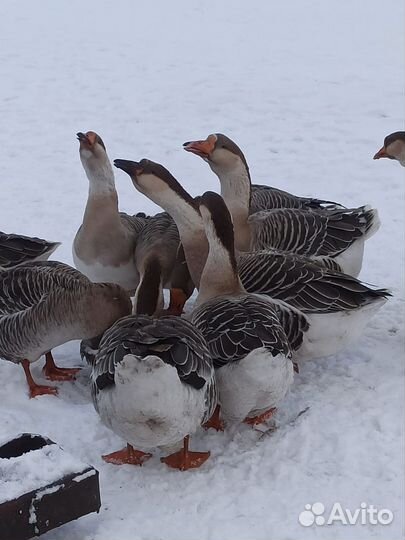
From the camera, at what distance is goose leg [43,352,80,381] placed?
477 cm

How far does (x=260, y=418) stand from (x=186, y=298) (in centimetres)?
129

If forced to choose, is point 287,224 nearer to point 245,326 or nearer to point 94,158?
point 94,158

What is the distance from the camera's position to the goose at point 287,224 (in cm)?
557

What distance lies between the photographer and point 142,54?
1246cm

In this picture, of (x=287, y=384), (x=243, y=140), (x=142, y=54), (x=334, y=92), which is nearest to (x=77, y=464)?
(x=287, y=384)

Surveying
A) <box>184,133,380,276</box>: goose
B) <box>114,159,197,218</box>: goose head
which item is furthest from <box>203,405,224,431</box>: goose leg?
<box>184,133,380,276</box>: goose

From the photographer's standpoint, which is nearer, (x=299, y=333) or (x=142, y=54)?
(x=299, y=333)

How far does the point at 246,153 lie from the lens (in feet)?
29.4

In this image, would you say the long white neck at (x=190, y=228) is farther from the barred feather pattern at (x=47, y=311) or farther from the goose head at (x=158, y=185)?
the barred feather pattern at (x=47, y=311)

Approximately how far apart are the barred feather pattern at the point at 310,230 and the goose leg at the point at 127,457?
1972mm

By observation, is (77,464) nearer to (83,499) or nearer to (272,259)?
(83,499)

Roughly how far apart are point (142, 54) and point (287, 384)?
9.23 meters

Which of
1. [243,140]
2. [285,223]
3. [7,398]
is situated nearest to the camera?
[7,398]

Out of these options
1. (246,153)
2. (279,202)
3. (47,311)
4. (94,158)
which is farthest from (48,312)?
(246,153)
